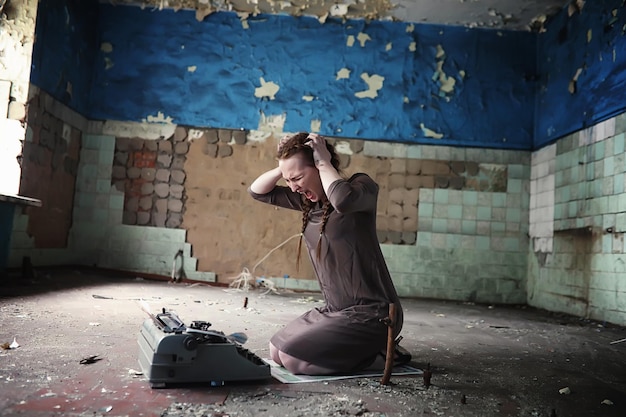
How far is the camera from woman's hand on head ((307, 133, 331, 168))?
217 cm

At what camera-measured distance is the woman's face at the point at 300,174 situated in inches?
87.4

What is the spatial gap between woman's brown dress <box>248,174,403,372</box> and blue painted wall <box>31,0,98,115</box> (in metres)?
4.35

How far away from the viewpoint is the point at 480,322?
175 inches

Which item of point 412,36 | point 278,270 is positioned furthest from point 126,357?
point 412,36

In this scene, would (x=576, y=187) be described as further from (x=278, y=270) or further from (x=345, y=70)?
(x=278, y=270)

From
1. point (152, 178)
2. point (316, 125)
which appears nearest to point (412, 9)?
point (316, 125)

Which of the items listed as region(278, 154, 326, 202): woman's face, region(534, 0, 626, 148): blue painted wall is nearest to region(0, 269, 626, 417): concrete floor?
region(278, 154, 326, 202): woman's face

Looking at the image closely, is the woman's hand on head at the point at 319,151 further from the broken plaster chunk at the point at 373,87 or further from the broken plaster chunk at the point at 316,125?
the broken plaster chunk at the point at 373,87

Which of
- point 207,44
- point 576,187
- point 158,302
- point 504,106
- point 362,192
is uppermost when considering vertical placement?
point 207,44

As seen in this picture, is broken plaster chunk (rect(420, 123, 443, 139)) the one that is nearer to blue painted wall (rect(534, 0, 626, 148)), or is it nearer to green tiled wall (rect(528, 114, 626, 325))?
blue painted wall (rect(534, 0, 626, 148))

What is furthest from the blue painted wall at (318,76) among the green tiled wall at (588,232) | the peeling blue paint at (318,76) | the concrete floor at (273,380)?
the concrete floor at (273,380)

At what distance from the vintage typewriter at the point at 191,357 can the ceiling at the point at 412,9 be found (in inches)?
209

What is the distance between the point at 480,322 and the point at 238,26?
4.73 m

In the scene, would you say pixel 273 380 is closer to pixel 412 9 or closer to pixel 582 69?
pixel 582 69
